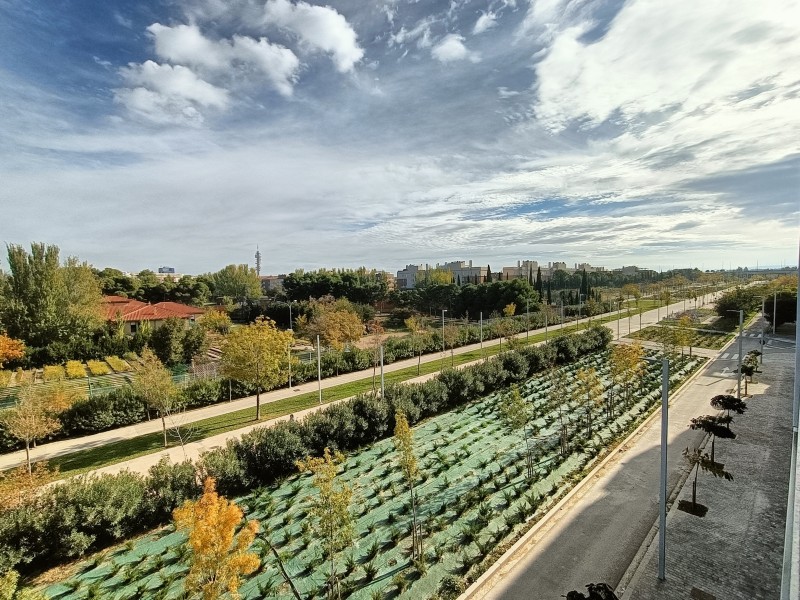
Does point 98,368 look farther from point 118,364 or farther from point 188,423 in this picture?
point 188,423

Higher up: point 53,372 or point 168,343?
point 168,343

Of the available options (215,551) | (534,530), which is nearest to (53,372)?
(215,551)

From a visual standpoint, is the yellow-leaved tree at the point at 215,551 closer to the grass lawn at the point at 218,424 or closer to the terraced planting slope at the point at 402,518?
the terraced planting slope at the point at 402,518

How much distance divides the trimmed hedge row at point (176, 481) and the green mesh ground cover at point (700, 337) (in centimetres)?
2092

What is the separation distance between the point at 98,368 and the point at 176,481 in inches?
794

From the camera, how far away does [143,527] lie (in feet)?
30.0

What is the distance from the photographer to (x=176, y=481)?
31.4 feet

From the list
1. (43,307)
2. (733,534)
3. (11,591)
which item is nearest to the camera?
(11,591)

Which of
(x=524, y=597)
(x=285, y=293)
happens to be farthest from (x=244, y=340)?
(x=285, y=293)

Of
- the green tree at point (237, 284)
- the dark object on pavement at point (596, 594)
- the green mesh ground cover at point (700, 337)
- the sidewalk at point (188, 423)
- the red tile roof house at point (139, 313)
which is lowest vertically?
the sidewalk at point (188, 423)

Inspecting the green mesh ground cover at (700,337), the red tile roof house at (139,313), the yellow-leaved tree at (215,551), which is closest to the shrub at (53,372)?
the red tile roof house at (139,313)

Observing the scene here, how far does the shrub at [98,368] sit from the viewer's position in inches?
963

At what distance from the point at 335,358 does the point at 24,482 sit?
50.4 feet

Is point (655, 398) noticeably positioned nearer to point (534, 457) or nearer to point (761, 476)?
point (761, 476)
